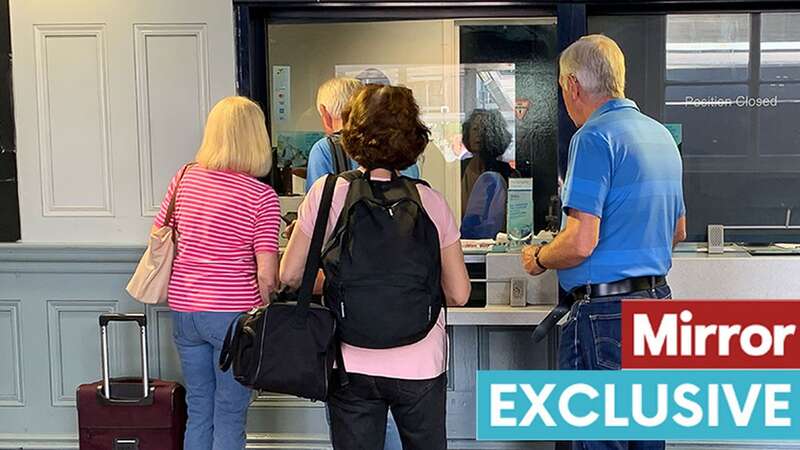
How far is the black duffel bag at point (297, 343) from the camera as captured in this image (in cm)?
214

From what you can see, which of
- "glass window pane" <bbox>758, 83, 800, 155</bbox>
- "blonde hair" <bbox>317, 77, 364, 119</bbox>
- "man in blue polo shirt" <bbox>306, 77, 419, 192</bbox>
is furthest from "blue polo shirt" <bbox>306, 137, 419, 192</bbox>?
"glass window pane" <bbox>758, 83, 800, 155</bbox>

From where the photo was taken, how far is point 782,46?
3.38 m

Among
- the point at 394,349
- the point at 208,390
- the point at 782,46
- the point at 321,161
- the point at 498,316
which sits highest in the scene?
the point at 782,46

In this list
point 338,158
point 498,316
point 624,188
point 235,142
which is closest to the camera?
point 624,188

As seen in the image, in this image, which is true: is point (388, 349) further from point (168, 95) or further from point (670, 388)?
point (168, 95)

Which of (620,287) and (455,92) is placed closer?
(620,287)

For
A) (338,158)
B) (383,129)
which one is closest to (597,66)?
(383,129)

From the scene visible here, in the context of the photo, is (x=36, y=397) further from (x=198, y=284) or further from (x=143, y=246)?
(x=198, y=284)

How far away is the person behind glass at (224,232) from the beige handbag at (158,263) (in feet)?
0.09

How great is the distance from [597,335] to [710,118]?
4.36ft

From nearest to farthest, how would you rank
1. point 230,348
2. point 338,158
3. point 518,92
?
point 230,348 → point 338,158 → point 518,92

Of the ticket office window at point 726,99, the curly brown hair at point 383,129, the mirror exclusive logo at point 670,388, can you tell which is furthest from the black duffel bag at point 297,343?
the ticket office window at point 726,99

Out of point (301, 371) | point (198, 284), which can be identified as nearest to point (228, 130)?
point (198, 284)

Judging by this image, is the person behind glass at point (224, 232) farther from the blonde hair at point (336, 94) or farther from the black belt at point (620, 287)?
the black belt at point (620, 287)
